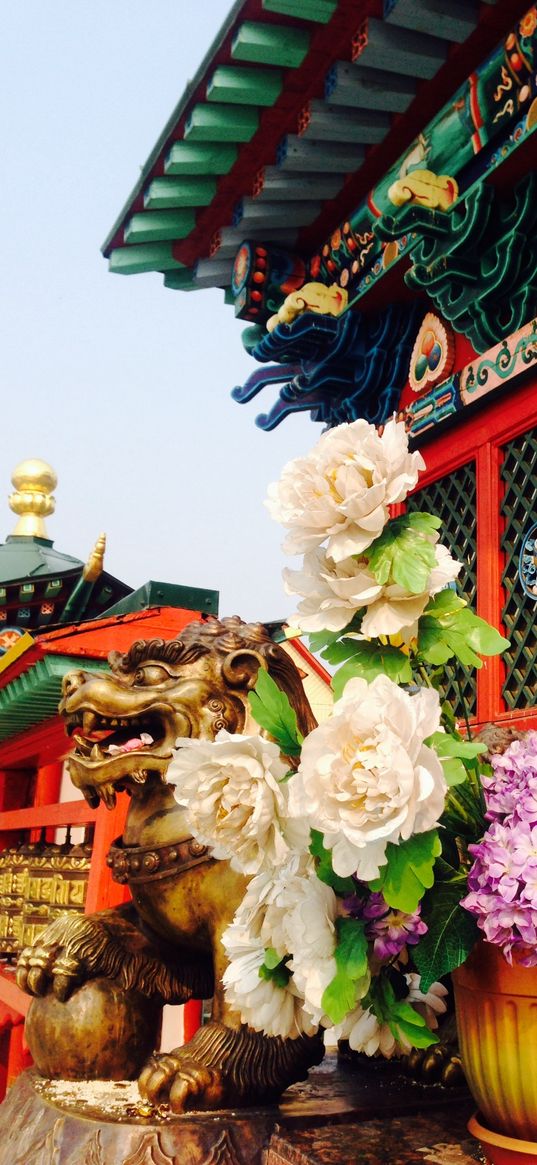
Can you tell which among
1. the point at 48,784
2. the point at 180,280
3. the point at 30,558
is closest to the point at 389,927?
the point at 180,280

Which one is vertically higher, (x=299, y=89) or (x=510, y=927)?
(x=299, y=89)

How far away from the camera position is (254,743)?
→ 140 cm

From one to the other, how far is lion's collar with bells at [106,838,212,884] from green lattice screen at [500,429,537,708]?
4.58 ft

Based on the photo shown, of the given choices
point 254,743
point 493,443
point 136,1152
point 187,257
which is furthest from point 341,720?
point 187,257

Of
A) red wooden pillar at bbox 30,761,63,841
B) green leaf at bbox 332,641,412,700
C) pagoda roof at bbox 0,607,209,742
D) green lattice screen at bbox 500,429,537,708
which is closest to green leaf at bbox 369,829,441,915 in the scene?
green leaf at bbox 332,641,412,700

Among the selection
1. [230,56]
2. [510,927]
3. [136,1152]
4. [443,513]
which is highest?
[230,56]

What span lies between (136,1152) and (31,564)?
7.80m

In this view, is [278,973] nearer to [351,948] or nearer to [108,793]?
[351,948]

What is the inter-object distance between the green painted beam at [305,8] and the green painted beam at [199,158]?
749 millimetres

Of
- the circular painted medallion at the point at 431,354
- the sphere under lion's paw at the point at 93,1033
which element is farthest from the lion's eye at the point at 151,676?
the circular painted medallion at the point at 431,354

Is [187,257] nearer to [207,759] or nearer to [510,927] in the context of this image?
[207,759]

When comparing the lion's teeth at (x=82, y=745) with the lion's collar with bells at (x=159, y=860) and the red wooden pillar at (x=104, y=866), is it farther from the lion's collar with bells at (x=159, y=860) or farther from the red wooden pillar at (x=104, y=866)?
the red wooden pillar at (x=104, y=866)

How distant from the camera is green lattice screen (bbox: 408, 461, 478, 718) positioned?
340cm

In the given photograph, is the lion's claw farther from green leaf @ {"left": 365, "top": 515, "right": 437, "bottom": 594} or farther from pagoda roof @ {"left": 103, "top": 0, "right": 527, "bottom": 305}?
Answer: pagoda roof @ {"left": 103, "top": 0, "right": 527, "bottom": 305}
